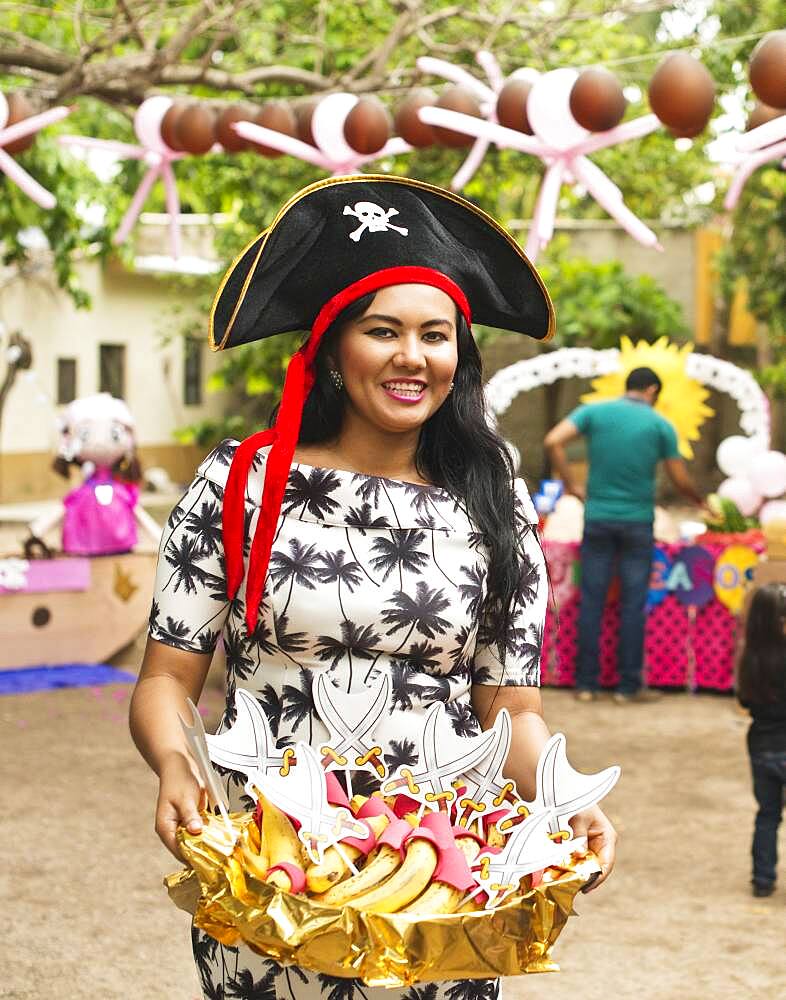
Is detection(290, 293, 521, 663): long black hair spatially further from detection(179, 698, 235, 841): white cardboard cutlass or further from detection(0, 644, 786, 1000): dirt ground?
detection(0, 644, 786, 1000): dirt ground

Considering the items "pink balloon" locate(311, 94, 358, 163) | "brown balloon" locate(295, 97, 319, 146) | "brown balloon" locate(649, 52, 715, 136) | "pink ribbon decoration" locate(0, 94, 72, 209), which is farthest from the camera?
"brown balloon" locate(295, 97, 319, 146)

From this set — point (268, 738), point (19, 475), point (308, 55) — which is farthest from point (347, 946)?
point (19, 475)

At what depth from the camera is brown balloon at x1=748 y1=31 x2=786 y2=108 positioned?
4.23m

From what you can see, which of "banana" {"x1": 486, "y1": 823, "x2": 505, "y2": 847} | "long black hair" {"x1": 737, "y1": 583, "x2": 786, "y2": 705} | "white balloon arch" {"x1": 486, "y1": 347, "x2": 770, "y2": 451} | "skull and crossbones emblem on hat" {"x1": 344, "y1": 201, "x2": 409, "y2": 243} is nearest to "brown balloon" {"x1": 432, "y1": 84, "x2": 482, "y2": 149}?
"long black hair" {"x1": 737, "y1": 583, "x2": 786, "y2": 705}

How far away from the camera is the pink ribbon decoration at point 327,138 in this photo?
5590 mm

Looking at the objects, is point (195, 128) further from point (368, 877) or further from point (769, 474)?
point (368, 877)

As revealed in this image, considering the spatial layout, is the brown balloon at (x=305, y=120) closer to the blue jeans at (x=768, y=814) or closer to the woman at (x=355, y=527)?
the blue jeans at (x=768, y=814)

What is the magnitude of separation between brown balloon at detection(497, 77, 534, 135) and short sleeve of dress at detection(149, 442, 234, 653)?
10.9 feet

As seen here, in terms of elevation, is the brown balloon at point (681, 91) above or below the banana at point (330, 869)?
above

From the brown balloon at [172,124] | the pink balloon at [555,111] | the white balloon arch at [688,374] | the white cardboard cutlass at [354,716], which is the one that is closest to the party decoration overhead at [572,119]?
the pink balloon at [555,111]

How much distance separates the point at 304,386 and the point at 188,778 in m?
0.60

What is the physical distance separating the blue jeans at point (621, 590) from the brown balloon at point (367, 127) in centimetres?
261

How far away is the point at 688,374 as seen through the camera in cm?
813

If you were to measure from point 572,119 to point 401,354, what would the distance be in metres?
3.05
